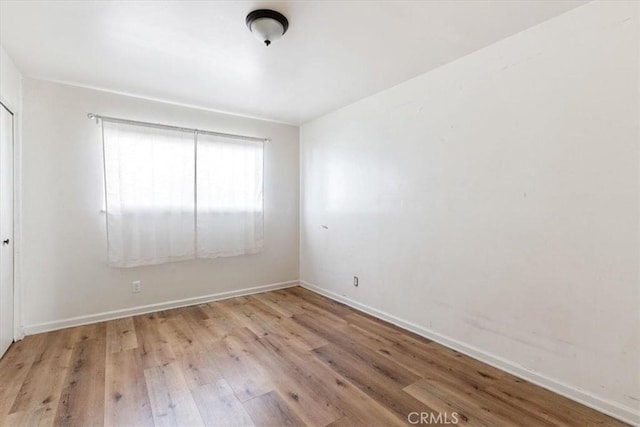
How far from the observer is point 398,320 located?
9.91 ft

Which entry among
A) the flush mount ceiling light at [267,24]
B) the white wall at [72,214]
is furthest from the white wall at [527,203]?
the white wall at [72,214]

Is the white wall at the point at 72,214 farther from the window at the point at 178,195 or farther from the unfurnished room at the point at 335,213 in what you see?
the window at the point at 178,195

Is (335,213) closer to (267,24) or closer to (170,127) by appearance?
(170,127)

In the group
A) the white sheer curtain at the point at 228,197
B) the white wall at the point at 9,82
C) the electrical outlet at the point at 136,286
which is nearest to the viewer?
the white wall at the point at 9,82

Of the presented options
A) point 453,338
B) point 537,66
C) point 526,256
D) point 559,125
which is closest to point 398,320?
point 453,338

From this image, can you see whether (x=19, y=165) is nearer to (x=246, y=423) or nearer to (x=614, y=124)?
(x=246, y=423)

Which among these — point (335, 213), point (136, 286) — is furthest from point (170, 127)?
point (335, 213)

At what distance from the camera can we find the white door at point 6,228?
2398 millimetres

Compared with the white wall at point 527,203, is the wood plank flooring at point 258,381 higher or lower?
lower

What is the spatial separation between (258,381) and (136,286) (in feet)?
6.96

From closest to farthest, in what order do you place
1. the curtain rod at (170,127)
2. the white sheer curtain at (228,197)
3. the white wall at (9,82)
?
1. the white wall at (9,82)
2. the curtain rod at (170,127)
3. the white sheer curtain at (228,197)

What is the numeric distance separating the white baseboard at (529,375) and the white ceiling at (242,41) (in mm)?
2364

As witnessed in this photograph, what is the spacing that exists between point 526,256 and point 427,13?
176 cm

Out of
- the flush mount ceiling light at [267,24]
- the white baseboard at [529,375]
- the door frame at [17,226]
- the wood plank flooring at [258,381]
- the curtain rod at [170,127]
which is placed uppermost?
the flush mount ceiling light at [267,24]
